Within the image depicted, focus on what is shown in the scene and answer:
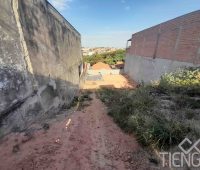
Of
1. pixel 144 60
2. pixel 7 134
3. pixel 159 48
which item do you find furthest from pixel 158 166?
pixel 144 60

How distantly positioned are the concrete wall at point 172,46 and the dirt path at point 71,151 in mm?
6429

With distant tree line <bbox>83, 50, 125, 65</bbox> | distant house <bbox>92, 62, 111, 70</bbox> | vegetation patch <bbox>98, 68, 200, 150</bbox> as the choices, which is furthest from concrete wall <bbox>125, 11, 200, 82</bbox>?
distant tree line <bbox>83, 50, 125, 65</bbox>

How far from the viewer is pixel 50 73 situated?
6312 mm

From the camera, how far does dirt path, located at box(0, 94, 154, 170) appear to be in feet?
10.4

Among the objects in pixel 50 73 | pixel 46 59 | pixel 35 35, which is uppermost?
pixel 35 35

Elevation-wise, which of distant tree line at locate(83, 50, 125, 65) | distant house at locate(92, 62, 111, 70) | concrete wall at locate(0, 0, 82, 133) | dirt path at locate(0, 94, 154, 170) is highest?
concrete wall at locate(0, 0, 82, 133)

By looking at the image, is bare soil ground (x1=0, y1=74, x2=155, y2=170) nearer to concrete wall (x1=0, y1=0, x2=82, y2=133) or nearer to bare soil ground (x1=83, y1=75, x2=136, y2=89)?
concrete wall (x1=0, y1=0, x2=82, y2=133)

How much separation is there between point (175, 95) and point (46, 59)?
170 inches

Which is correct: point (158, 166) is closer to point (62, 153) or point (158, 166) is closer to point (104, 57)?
point (62, 153)

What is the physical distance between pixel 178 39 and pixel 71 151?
950 cm

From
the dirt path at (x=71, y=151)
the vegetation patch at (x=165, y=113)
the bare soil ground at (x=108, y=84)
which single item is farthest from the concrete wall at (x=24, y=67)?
the bare soil ground at (x=108, y=84)

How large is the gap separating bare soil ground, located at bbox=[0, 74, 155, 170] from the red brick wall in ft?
21.1

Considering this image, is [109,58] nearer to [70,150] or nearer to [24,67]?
[24,67]

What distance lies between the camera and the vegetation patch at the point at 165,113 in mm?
3830
